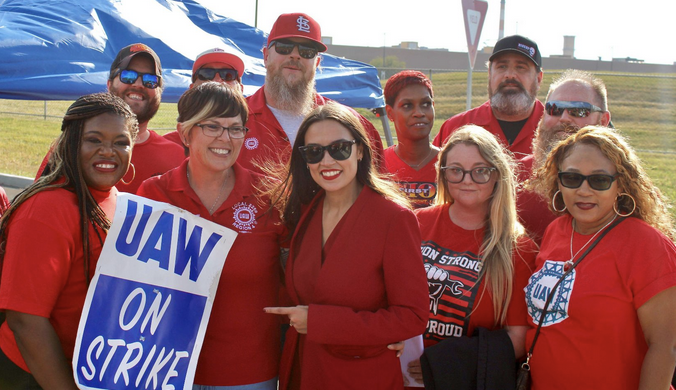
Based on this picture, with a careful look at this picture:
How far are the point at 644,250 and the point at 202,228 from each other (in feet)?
6.04

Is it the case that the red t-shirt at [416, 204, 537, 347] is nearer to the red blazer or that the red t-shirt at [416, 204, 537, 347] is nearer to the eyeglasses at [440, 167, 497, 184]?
the eyeglasses at [440, 167, 497, 184]

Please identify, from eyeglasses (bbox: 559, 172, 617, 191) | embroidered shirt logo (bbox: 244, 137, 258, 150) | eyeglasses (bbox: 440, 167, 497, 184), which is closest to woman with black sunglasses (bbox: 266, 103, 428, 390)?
eyeglasses (bbox: 440, 167, 497, 184)

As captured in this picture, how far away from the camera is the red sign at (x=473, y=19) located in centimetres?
770

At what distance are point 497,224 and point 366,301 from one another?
795mm

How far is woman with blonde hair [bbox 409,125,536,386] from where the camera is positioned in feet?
8.61

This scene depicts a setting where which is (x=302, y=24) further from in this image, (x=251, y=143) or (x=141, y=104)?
(x=141, y=104)

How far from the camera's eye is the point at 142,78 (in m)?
3.88

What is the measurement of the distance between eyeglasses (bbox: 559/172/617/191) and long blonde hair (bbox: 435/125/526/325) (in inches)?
12.3

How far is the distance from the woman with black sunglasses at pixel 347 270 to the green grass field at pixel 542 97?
8.59 metres

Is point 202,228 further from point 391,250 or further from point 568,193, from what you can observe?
point 568,193

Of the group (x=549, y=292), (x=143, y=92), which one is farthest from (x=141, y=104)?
(x=549, y=292)

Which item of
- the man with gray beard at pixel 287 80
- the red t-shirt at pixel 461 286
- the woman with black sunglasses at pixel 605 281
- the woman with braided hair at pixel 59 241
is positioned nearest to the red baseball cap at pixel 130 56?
the man with gray beard at pixel 287 80

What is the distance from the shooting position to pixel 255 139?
157 inches

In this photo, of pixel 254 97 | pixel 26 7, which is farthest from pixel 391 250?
pixel 26 7
